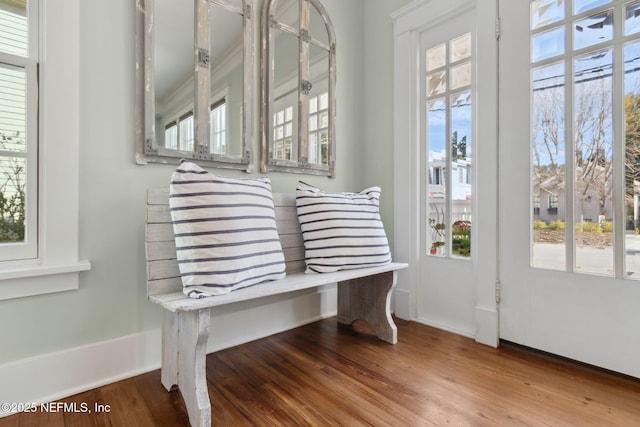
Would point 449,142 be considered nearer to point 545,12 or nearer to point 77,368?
point 545,12

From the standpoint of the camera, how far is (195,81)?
1613 mm

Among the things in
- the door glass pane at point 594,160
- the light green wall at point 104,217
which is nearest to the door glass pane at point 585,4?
the door glass pane at point 594,160

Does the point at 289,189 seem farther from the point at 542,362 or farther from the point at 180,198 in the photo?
the point at 542,362

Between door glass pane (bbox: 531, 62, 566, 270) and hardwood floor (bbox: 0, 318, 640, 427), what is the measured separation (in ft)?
1.78

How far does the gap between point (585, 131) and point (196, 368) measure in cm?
193

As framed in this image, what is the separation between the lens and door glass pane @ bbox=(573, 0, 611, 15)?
146 cm

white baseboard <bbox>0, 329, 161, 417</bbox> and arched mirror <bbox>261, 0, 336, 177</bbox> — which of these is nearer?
white baseboard <bbox>0, 329, 161, 417</bbox>

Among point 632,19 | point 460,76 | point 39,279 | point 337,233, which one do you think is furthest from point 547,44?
point 39,279

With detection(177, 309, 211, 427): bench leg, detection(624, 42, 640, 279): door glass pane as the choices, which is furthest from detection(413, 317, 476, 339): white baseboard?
detection(177, 309, 211, 427): bench leg

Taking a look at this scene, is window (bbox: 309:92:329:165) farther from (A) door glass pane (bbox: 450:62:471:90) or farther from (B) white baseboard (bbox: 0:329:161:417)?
(B) white baseboard (bbox: 0:329:161:417)

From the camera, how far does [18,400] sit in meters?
1.21

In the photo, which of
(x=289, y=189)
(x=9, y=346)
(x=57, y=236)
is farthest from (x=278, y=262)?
(x=9, y=346)

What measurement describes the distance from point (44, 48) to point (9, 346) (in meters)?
1.14

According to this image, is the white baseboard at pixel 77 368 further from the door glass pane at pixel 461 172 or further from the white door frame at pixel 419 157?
the door glass pane at pixel 461 172
